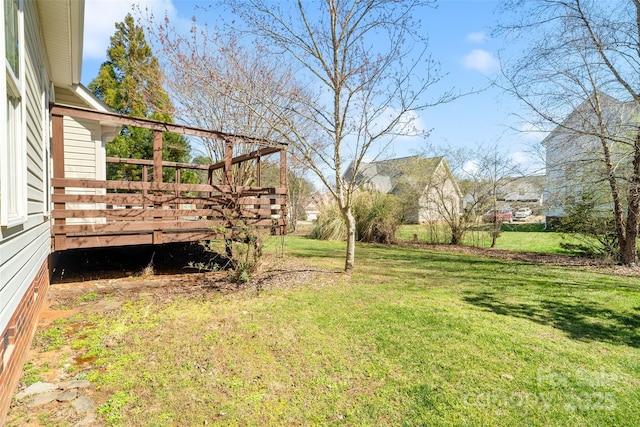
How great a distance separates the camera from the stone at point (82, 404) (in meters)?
2.36

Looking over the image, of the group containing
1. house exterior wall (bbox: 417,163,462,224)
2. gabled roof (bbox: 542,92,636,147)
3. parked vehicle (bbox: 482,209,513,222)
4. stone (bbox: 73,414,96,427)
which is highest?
gabled roof (bbox: 542,92,636,147)

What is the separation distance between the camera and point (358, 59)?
19.6ft

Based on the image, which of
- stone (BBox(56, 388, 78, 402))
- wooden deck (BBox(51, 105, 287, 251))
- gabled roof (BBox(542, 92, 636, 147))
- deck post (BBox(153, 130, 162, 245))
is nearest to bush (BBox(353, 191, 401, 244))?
gabled roof (BBox(542, 92, 636, 147))

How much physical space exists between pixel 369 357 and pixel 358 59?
16.5ft

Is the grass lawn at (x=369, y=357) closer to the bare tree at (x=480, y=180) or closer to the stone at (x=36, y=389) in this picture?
the stone at (x=36, y=389)

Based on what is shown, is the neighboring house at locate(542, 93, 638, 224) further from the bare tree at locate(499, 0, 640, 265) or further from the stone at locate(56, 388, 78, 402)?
the stone at locate(56, 388, 78, 402)

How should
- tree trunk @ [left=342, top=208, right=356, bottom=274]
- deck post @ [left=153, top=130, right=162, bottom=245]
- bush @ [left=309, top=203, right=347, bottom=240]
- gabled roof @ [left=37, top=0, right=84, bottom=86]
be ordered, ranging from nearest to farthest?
gabled roof @ [left=37, top=0, right=84, bottom=86], deck post @ [left=153, top=130, right=162, bottom=245], tree trunk @ [left=342, top=208, right=356, bottom=274], bush @ [left=309, top=203, right=347, bottom=240]

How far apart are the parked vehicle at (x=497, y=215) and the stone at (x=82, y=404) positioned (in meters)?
11.5

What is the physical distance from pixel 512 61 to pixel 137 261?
Result: 31.9 ft

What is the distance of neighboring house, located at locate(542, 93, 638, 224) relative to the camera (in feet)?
23.7

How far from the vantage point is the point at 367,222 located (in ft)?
43.9

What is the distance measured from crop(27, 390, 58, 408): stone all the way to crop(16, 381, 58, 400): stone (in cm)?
5

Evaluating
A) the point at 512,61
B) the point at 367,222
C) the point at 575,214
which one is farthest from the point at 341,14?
the point at 367,222

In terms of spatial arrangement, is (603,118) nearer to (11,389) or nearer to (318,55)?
(318,55)
